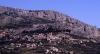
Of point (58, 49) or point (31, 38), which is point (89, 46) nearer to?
point (58, 49)

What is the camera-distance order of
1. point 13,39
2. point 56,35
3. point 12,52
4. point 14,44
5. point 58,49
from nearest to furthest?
point 12,52, point 58,49, point 14,44, point 13,39, point 56,35

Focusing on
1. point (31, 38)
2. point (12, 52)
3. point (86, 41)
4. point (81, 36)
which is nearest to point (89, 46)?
point (86, 41)

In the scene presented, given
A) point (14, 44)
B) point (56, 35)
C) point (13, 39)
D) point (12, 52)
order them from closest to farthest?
point (12, 52)
point (14, 44)
point (13, 39)
point (56, 35)

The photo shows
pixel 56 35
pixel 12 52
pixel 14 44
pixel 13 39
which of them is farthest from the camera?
pixel 56 35

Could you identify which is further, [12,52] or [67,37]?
[67,37]

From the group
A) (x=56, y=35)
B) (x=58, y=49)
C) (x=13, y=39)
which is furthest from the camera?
(x=56, y=35)

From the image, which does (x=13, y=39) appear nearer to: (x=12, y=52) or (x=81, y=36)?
(x=12, y=52)

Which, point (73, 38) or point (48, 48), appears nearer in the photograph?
point (48, 48)

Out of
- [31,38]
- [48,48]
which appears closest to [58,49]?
[48,48]
